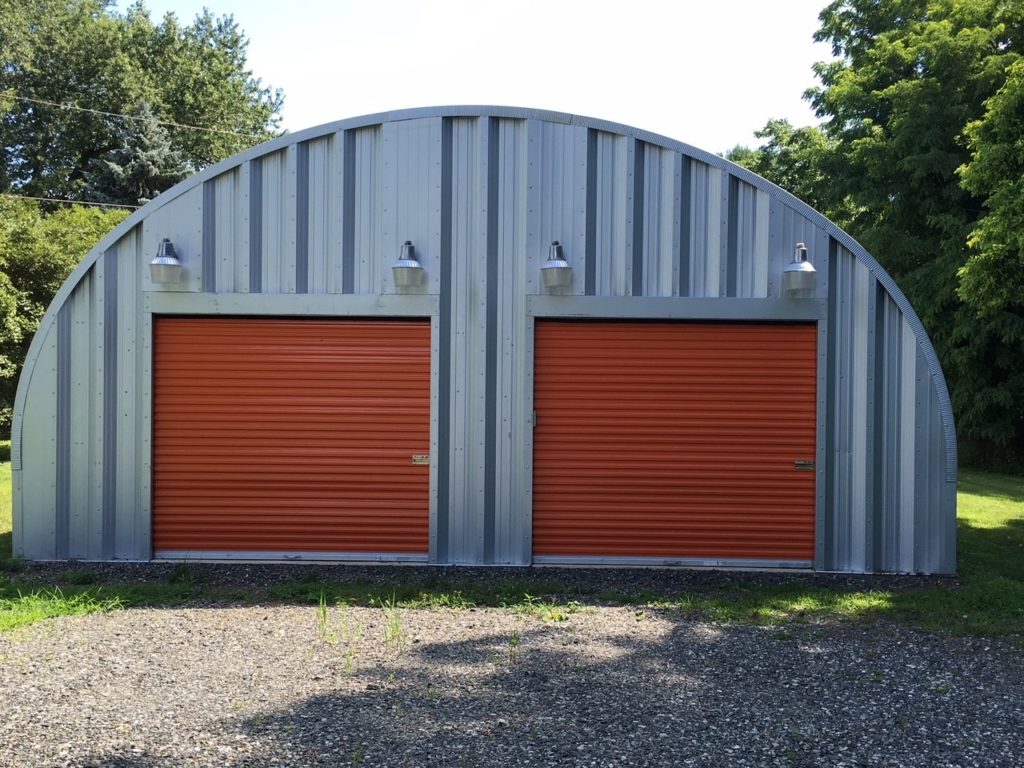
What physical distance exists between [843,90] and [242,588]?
22.1 meters

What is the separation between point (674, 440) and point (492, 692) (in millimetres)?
4172

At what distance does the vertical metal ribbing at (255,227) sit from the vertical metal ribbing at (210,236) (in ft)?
1.11

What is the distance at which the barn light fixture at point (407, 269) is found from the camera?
821cm

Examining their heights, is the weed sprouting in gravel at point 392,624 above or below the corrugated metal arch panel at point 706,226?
below

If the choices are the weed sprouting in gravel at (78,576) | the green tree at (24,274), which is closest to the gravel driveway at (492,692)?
the weed sprouting in gravel at (78,576)

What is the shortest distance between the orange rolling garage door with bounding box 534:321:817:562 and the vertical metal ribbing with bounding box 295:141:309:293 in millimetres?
2287

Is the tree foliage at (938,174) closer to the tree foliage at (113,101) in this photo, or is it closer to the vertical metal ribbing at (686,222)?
the vertical metal ribbing at (686,222)

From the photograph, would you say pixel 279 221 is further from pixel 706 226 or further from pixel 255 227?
pixel 706 226

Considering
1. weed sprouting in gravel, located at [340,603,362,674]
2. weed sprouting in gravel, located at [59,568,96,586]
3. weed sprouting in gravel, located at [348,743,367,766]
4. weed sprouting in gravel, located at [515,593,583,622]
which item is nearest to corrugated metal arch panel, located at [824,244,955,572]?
weed sprouting in gravel, located at [515,593,583,622]

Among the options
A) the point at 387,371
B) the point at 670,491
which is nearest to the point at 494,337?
the point at 387,371

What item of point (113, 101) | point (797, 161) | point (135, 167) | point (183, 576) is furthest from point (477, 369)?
point (113, 101)

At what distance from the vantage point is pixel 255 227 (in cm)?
839

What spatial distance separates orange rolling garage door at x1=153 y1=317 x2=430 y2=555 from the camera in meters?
8.49

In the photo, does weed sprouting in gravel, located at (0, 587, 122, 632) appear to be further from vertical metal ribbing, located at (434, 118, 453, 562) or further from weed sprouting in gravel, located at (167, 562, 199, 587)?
vertical metal ribbing, located at (434, 118, 453, 562)
